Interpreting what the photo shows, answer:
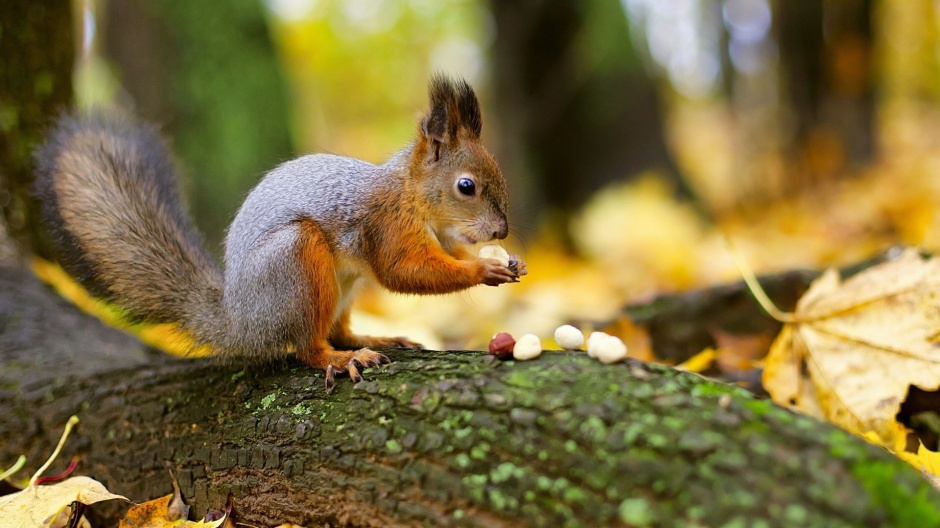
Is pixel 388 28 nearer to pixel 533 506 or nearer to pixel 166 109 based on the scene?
pixel 166 109

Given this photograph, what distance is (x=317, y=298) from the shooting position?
158 centimetres

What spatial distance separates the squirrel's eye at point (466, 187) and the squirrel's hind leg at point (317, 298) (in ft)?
1.22

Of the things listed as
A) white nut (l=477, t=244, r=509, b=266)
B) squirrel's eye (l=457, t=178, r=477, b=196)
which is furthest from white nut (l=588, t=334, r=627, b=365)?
squirrel's eye (l=457, t=178, r=477, b=196)

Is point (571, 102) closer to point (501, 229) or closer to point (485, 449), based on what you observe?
point (501, 229)

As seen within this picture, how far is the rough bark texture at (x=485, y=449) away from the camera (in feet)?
3.05

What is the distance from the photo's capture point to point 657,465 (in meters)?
0.98

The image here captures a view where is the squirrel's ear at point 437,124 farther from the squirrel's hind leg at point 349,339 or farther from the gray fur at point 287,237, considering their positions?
the squirrel's hind leg at point 349,339

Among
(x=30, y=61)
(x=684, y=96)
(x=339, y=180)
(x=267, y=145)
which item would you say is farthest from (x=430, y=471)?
(x=684, y=96)

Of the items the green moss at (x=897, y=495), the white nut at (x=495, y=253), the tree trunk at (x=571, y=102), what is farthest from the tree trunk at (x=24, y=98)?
the tree trunk at (x=571, y=102)

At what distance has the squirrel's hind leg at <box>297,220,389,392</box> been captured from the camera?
1.54 metres

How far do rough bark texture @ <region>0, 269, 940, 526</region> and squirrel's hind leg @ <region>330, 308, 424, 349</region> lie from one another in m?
0.30

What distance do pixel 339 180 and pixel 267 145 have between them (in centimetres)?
268

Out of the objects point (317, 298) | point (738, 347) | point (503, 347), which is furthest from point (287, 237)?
point (738, 347)

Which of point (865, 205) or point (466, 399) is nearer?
point (466, 399)
